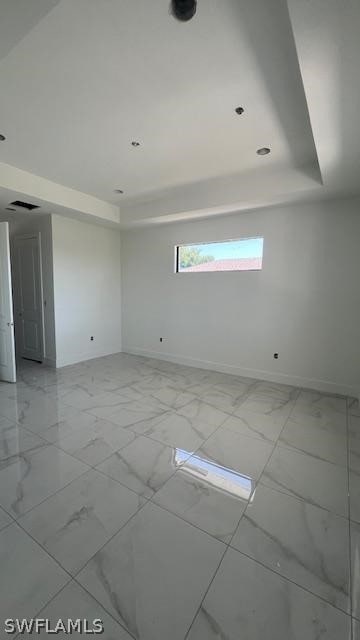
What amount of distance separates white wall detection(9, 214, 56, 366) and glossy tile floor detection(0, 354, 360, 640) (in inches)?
66.3

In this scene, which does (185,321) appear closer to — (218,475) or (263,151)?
(263,151)

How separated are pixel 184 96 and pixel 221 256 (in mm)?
2453

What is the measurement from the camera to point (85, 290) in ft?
15.7

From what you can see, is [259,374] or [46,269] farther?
[46,269]

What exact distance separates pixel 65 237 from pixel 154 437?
11.8 ft

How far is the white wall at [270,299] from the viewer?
3.34 metres

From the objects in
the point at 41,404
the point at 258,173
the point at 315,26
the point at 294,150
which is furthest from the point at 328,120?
the point at 41,404

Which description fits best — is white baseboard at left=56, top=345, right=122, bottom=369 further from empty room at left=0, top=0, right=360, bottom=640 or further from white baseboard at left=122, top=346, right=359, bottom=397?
white baseboard at left=122, top=346, right=359, bottom=397

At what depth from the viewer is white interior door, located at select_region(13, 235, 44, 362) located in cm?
460

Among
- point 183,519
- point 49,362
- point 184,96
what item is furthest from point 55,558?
point 49,362

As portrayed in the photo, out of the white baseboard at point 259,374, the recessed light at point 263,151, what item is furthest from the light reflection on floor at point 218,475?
the recessed light at point 263,151

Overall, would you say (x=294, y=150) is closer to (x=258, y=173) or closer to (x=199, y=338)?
(x=258, y=173)

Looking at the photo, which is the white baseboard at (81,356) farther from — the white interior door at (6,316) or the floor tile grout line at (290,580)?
the floor tile grout line at (290,580)

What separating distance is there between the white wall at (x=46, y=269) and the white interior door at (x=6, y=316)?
0.72 metres
